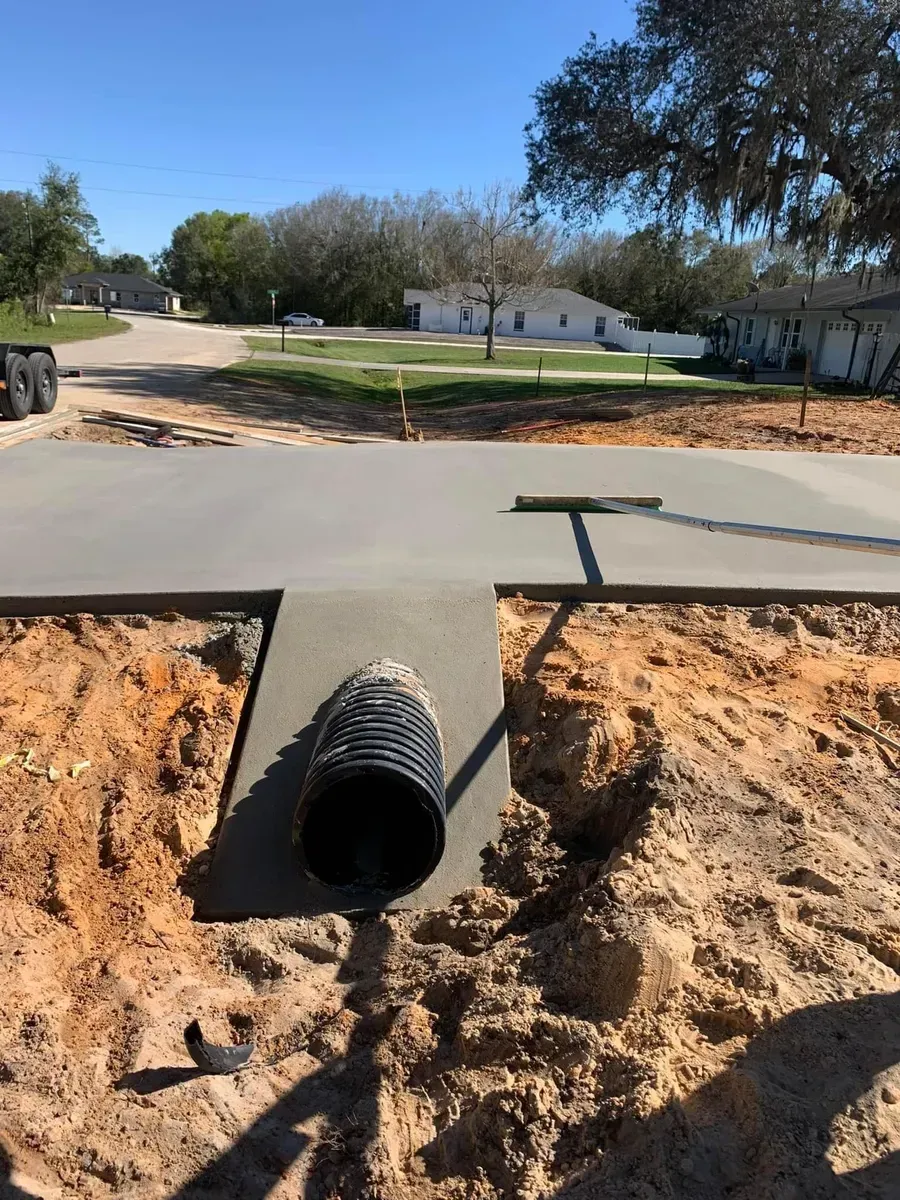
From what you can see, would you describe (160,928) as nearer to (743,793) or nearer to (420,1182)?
(420,1182)

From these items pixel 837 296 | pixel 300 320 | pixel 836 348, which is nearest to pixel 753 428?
pixel 836 348

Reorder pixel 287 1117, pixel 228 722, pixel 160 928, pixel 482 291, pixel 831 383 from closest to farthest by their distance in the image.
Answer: pixel 287 1117 < pixel 160 928 < pixel 228 722 < pixel 831 383 < pixel 482 291

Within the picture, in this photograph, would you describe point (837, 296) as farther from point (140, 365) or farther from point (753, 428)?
point (140, 365)

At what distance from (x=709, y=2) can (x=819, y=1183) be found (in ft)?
66.4

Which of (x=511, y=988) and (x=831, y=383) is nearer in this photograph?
(x=511, y=988)

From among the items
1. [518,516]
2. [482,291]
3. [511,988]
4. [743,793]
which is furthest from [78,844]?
[482,291]

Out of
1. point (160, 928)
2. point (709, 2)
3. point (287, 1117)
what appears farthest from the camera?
point (709, 2)

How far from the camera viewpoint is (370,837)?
168 inches

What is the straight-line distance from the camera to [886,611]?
5.74 metres

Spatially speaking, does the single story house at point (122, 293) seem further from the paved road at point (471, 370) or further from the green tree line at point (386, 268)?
the paved road at point (471, 370)

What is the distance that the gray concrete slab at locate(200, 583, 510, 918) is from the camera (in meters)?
3.95

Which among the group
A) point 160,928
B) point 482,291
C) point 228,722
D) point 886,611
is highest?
point 482,291

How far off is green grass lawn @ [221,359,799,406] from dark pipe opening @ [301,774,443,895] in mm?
19660

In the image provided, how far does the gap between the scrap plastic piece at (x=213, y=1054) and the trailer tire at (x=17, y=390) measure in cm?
1129
